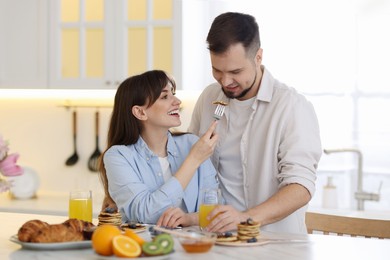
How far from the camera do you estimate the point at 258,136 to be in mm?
2934

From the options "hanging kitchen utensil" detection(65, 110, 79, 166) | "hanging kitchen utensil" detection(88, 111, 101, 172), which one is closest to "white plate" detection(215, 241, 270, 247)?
"hanging kitchen utensil" detection(88, 111, 101, 172)

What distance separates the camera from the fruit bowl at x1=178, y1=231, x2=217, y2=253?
6.94 feet

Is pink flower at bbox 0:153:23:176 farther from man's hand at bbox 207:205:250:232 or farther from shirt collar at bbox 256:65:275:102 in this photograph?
shirt collar at bbox 256:65:275:102

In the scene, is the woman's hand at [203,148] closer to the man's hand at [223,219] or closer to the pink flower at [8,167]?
the man's hand at [223,219]

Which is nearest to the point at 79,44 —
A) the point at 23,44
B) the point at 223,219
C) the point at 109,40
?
the point at 109,40

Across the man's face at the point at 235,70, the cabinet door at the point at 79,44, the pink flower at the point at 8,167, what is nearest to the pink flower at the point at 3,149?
the pink flower at the point at 8,167

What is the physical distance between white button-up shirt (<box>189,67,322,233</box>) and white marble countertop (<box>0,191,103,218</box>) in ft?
4.94

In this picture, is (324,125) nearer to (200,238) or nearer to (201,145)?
(201,145)

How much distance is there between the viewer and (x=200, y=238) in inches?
83.4

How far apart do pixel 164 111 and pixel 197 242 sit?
91 centimetres

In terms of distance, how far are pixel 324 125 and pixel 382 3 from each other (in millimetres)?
765

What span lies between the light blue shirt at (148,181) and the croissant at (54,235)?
0.49m

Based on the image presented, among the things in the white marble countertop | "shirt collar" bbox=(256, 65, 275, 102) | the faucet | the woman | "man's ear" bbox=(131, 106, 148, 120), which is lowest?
the white marble countertop

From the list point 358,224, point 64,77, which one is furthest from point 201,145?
point 64,77
